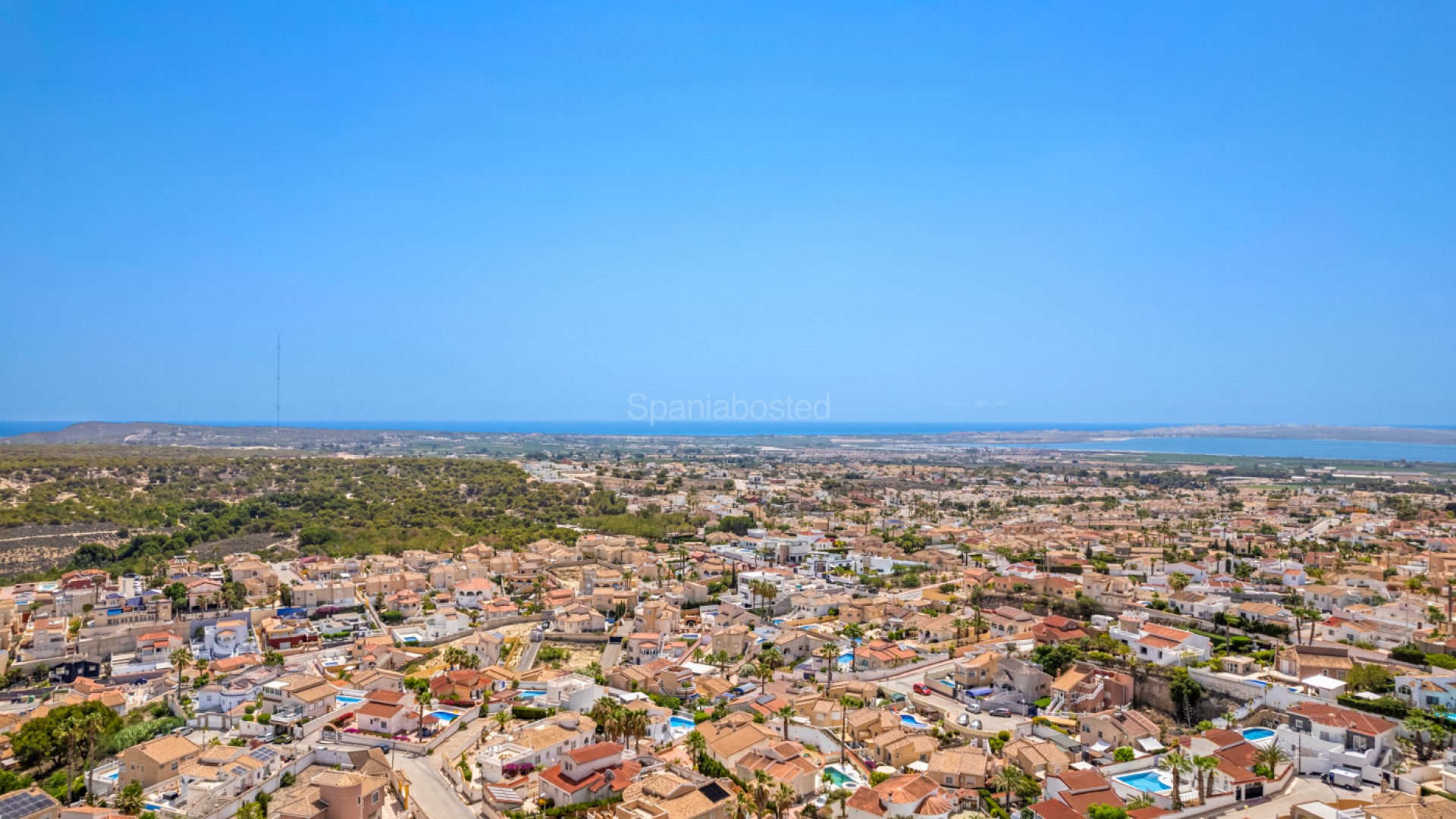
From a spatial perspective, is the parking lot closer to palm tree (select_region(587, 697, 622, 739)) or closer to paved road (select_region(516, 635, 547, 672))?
palm tree (select_region(587, 697, 622, 739))

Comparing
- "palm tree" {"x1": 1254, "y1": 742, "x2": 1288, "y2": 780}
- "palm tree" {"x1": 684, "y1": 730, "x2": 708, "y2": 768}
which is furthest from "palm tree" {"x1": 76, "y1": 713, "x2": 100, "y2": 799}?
"palm tree" {"x1": 1254, "y1": 742, "x2": 1288, "y2": 780}

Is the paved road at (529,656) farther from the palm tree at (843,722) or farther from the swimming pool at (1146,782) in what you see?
the swimming pool at (1146,782)

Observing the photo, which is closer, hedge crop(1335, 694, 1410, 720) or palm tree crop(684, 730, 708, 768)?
palm tree crop(684, 730, 708, 768)

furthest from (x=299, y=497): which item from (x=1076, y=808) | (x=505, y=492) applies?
(x=1076, y=808)

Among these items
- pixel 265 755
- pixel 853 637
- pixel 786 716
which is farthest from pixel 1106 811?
pixel 265 755

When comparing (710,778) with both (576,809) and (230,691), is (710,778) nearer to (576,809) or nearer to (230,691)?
(576,809)

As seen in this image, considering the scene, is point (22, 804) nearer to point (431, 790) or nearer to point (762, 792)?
point (431, 790)

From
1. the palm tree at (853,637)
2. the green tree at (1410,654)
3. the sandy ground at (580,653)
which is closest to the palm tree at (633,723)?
the sandy ground at (580,653)
